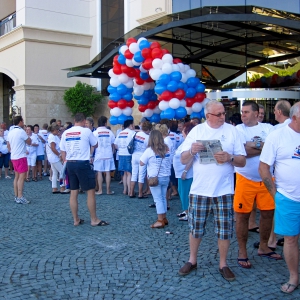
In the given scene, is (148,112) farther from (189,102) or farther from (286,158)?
(286,158)

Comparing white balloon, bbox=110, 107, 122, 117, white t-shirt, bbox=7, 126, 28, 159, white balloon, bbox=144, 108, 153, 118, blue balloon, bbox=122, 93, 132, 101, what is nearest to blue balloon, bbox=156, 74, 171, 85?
blue balloon, bbox=122, 93, 132, 101

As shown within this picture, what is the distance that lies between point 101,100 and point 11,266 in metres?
17.4

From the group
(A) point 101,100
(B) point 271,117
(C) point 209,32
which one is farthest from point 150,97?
(A) point 101,100

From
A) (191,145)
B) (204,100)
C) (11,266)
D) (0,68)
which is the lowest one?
(11,266)

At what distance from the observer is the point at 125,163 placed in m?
10.1

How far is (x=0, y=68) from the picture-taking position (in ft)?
76.4

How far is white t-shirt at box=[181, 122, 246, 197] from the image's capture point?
441 centimetres

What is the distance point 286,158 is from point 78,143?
382cm

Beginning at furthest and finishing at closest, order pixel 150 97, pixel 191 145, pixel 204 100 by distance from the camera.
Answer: pixel 150 97, pixel 204 100, pixel 191 145

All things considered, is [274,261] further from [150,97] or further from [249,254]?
[150,97]

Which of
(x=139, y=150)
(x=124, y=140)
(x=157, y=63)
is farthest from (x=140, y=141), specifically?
(x=157, y=63)

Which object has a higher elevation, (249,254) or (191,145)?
(191,145)

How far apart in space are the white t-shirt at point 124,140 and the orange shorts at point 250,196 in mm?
5330

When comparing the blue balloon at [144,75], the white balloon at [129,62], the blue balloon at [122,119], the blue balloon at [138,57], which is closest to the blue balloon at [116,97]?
the blue balloon at [122,119]
